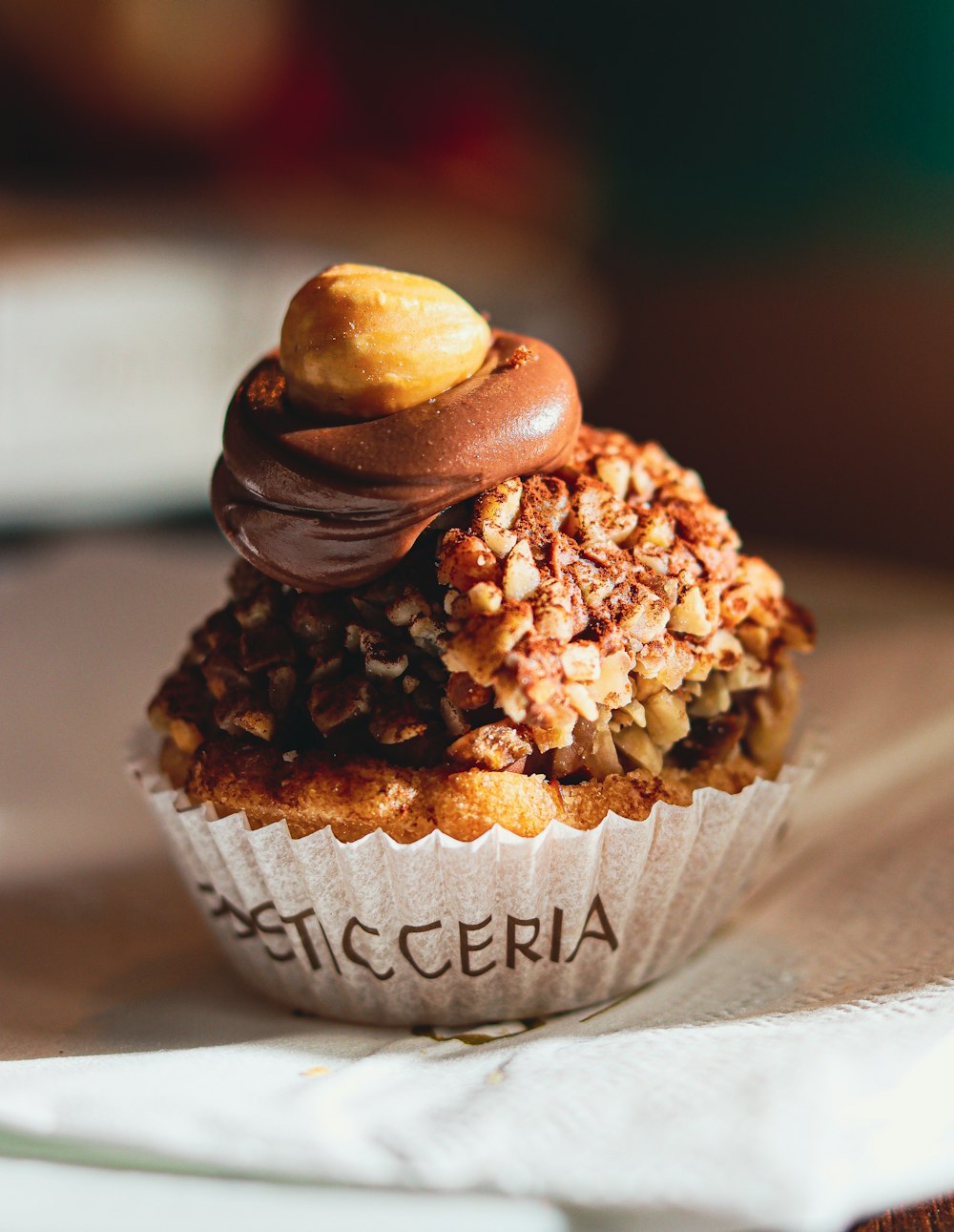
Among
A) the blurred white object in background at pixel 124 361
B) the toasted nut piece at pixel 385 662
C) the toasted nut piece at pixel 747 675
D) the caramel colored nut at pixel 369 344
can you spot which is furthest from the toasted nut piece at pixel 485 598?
the blurred white object in background at pixel 124 361

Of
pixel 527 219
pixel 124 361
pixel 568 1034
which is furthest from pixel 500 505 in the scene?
pixel 527 219

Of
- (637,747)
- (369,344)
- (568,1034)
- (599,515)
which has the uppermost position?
(369,344)

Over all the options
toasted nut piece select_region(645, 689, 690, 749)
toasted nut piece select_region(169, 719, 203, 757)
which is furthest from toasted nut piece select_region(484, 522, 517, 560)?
toasted nut piece select_region(169, 719, 203, 757)

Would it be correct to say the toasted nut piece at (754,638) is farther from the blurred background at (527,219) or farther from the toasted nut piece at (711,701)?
the blurred background at (527,219)

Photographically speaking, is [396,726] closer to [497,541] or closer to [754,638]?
[497,541]

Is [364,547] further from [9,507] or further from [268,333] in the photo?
[268,333]

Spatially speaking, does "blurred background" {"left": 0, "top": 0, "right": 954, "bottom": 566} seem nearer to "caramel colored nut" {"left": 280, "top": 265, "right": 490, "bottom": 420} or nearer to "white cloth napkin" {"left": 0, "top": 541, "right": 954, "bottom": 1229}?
"white cloth napkin" {"left": 0, "top": 541, "right": 954, "bottom": 1229}

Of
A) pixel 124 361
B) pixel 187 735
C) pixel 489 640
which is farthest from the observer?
pixel 124 361
